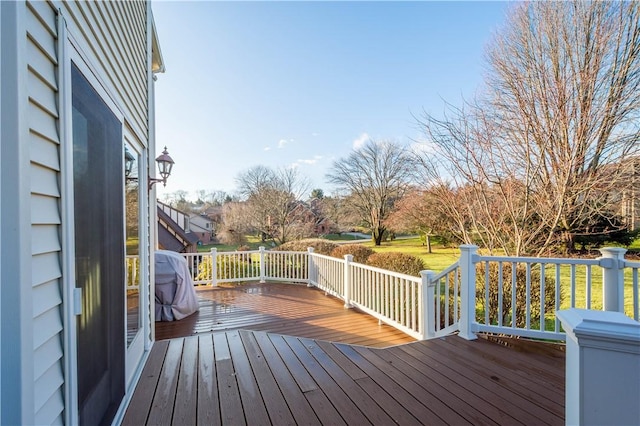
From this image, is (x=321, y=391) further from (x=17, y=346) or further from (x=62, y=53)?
(x=62, y=53)

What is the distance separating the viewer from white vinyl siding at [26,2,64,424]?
0.97m

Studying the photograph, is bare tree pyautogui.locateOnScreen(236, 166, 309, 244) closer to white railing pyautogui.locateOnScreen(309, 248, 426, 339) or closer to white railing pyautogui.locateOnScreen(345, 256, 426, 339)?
white railing pyautogui.locateOnScreen(309, 248, 426, 339)

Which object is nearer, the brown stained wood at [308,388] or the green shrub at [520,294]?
the brown stained wood at [308,388]

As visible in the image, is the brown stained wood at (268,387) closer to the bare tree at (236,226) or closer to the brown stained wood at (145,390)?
the brown stained wood at (145,390)

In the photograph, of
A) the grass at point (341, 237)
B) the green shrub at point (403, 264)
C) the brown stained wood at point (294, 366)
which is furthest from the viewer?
the grass at point (341, 237)

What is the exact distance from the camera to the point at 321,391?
7.09 ft

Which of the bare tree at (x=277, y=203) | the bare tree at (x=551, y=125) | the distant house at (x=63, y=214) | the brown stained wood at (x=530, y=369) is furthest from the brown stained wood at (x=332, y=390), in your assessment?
the bare tree at (x=277, y=203)

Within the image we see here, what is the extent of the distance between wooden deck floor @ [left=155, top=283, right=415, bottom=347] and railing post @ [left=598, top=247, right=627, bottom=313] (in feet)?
6.96

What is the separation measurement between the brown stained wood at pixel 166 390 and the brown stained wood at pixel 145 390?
37mm

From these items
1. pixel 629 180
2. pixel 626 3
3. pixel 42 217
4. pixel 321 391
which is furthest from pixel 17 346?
pixel 626 3

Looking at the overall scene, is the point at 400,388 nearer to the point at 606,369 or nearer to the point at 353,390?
the point at 353,390

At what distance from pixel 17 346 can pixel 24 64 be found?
0.90m

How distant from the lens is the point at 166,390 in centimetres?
224

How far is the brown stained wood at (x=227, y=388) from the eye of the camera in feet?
6.18
